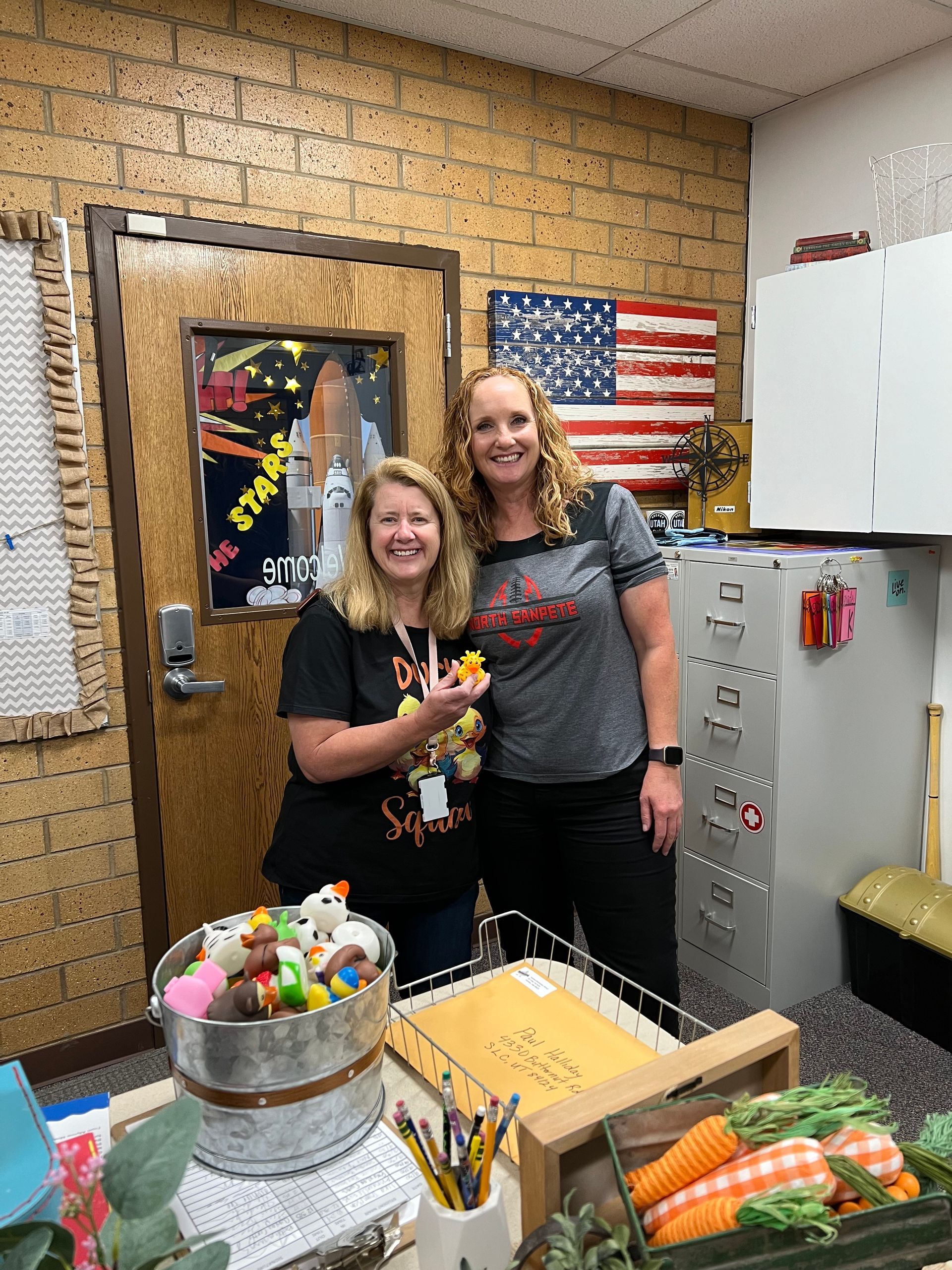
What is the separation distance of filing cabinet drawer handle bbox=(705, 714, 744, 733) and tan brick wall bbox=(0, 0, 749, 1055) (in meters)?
1.31

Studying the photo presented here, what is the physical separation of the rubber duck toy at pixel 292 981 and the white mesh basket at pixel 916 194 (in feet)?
8.63

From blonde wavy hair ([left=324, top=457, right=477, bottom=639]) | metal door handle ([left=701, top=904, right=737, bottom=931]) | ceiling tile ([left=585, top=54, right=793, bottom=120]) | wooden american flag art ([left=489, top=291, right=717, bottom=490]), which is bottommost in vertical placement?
metal door handle ([left=701, top=904, right=737, bottom=931])

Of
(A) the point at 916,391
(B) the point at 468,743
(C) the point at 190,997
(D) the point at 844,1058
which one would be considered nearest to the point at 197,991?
(C) the point at 190,997

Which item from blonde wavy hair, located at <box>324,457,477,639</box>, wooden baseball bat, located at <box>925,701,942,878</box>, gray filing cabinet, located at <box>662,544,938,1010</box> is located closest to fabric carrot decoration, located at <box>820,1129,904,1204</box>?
blonde wavy hair, located at <box>324,457,477,639</box>

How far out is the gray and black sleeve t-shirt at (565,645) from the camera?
179 cm

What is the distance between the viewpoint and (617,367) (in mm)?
3139

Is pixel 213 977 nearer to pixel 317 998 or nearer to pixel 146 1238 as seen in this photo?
pixel 317 998

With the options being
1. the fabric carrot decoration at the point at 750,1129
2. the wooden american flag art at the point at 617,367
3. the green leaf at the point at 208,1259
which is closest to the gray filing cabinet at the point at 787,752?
the wooden american flag art at the point at 617,367

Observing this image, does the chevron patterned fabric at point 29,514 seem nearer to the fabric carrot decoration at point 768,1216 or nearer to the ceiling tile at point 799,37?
the ceiling tile at point 799,37

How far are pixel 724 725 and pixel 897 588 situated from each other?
0.65 m

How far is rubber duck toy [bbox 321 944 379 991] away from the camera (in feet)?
2.84

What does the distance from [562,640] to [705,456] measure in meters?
1.68

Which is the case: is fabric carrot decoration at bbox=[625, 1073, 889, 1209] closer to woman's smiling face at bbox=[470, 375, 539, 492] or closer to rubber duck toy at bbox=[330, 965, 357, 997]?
rubber duck toy at bbox=[330, 965, 357, 997]

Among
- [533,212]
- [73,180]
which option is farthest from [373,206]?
[73,180]
